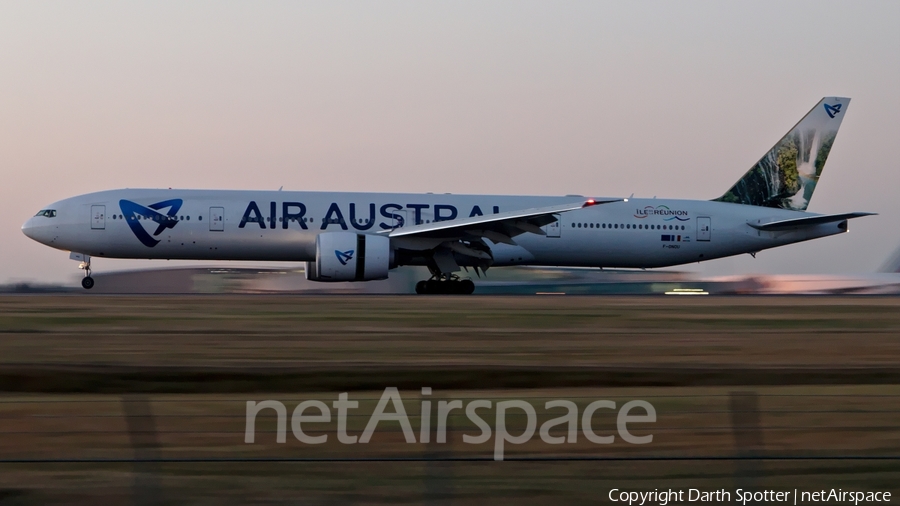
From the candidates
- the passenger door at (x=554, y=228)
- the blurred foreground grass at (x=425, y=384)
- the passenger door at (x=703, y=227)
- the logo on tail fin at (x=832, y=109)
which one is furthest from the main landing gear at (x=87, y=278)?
the logo on tail fin at (x=832, y=109)

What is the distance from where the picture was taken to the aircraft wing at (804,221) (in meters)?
28.5

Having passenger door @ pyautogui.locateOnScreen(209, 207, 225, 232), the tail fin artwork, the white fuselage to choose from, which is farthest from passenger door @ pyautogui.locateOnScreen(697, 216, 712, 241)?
passenger door @ pyautogui.locateOnScreen(209, 207, 225, 232)

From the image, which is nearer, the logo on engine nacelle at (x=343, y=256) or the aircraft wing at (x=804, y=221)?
the logo on engine nacelle at (x=343, y=256)

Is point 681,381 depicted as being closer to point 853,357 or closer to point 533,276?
point 853,357

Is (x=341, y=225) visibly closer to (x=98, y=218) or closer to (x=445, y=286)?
(x=445, y=286)

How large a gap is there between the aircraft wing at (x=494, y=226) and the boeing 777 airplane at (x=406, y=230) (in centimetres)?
4

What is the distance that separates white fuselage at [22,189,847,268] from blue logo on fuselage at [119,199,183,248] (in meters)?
0.03

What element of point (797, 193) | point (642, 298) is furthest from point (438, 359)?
point (797, 193)

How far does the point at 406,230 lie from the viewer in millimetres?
26078

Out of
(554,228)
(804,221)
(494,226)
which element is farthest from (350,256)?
(804,221)

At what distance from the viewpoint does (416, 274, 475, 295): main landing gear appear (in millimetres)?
27531

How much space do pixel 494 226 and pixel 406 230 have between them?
226cm

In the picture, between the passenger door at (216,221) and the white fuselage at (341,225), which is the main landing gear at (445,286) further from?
the passenger door at (216,221)

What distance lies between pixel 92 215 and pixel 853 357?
18.8m
